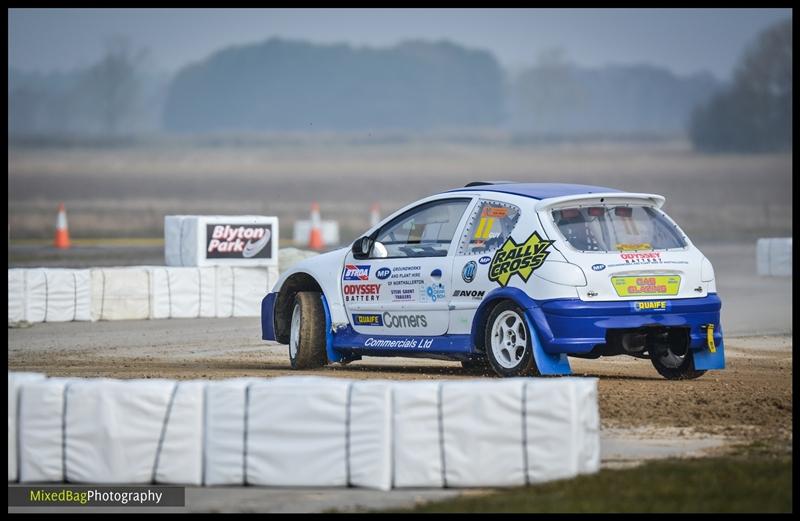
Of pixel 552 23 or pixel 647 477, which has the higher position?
pixel 552 23

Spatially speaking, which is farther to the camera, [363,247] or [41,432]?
[363,247]

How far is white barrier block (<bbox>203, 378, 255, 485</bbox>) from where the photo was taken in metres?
7.55

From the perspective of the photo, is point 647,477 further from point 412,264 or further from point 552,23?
point 552,23

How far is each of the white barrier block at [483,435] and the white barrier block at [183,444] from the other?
125 centimetres

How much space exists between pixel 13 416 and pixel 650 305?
4.97 meters

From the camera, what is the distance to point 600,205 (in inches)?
446

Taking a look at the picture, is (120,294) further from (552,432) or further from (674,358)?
(552,432)

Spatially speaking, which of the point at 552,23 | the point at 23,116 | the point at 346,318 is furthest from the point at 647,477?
the point at 552,23

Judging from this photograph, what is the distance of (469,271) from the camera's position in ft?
37.2

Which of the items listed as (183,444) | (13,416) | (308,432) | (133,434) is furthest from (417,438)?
(13,416)

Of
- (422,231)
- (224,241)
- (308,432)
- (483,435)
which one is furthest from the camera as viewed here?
(224,241)

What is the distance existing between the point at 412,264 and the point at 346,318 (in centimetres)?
84

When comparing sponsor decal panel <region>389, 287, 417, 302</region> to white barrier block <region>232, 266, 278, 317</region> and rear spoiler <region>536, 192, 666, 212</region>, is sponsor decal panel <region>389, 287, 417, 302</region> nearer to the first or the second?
rear spoiler <region>536, 192, 666, 212</region>

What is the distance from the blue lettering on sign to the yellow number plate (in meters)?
1.10
